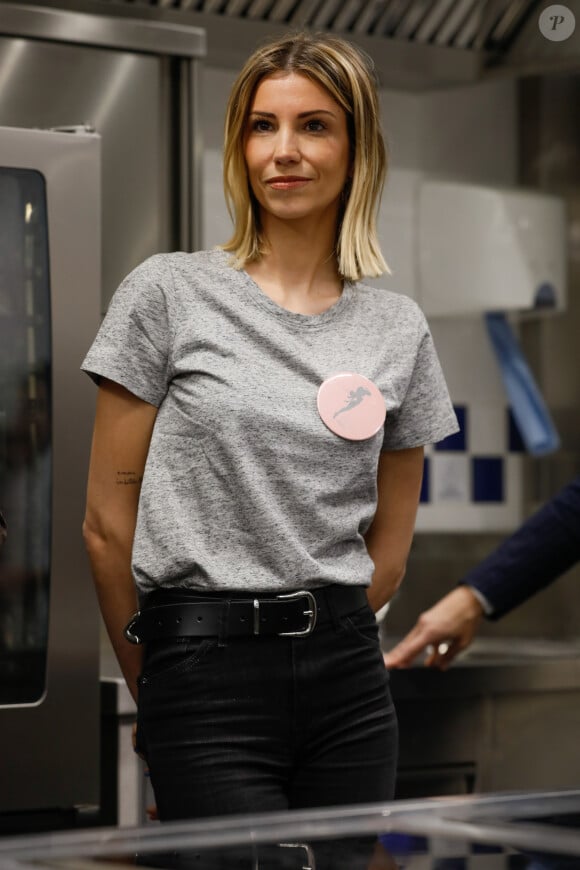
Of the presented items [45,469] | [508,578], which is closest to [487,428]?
[508,578]

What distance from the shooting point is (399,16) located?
2.76m

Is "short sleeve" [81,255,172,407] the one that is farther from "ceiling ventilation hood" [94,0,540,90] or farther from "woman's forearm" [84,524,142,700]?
"ceiling ventilation hood" [94,0,540,90]

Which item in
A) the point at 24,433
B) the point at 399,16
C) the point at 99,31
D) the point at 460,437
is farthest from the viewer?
the point at 460,437

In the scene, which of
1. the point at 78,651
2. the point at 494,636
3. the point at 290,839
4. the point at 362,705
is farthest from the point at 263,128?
the point at 494,636

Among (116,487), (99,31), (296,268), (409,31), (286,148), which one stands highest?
(409,31)

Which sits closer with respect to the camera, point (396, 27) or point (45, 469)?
point (45, 469)

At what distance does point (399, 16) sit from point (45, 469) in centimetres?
141

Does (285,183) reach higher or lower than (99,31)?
lower

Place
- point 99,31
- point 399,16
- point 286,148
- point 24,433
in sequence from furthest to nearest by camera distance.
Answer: point 399,16 < point 99,31 < point 24,433 < point 286,148

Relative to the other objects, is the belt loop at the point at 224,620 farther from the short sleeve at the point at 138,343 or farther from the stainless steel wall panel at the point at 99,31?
the stainless steel wall panel at the point at 99,31

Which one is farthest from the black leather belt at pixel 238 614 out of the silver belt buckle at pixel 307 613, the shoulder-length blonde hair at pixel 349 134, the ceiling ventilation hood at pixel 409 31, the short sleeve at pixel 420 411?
the ceiling ventilation hood at pixel 409 31

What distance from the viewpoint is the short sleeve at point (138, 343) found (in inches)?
52.7

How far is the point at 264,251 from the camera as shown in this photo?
147 centimetres

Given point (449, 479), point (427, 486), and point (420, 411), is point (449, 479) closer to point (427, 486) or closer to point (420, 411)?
point (427, 486)
